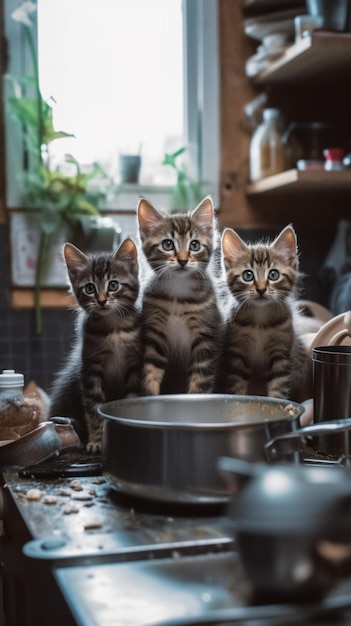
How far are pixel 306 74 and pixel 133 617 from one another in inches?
88.0

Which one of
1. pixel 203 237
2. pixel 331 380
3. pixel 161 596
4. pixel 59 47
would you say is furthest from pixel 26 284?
pixel 161 596

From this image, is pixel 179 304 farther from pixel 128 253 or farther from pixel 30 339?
pixel 30 339

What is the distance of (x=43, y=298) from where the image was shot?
8.30 ft

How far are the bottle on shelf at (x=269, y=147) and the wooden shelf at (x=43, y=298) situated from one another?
30.8 inches

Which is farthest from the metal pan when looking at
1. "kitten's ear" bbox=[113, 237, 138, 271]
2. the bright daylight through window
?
the bright daylight through window

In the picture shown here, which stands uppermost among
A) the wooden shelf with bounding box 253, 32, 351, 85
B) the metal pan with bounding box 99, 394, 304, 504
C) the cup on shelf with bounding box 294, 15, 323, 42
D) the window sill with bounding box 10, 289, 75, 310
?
the cup on shelf with bounding box 294, 15, 323, 42

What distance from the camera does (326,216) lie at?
275 centimetres

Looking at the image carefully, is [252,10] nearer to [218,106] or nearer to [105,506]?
A: [218,106]

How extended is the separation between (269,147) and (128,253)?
1.43m

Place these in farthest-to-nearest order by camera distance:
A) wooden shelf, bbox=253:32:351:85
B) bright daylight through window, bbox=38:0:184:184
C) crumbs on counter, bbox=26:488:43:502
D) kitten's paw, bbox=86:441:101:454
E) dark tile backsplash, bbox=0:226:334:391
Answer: bright daylight through window, bbox=38:0:184:184 < dark tile backsplash, bbox=0:226:334:391 < wooden shelf, bbox=253:32:351:85 < kitten's paw, bbox=86:441:101:454 < crumbs on counter, bbox=26:488:43:502

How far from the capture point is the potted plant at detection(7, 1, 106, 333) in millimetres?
2500

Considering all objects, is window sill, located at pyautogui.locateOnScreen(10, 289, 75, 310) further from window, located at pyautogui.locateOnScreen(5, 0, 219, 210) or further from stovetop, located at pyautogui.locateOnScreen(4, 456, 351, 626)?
stovetop, located at pyautogui.locateOnScreen(4, 456, 351, 626)

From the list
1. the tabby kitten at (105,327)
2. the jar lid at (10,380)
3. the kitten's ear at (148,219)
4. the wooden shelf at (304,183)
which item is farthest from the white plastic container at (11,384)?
the wooden shelf at (304,183)

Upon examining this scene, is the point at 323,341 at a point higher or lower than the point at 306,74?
lower
